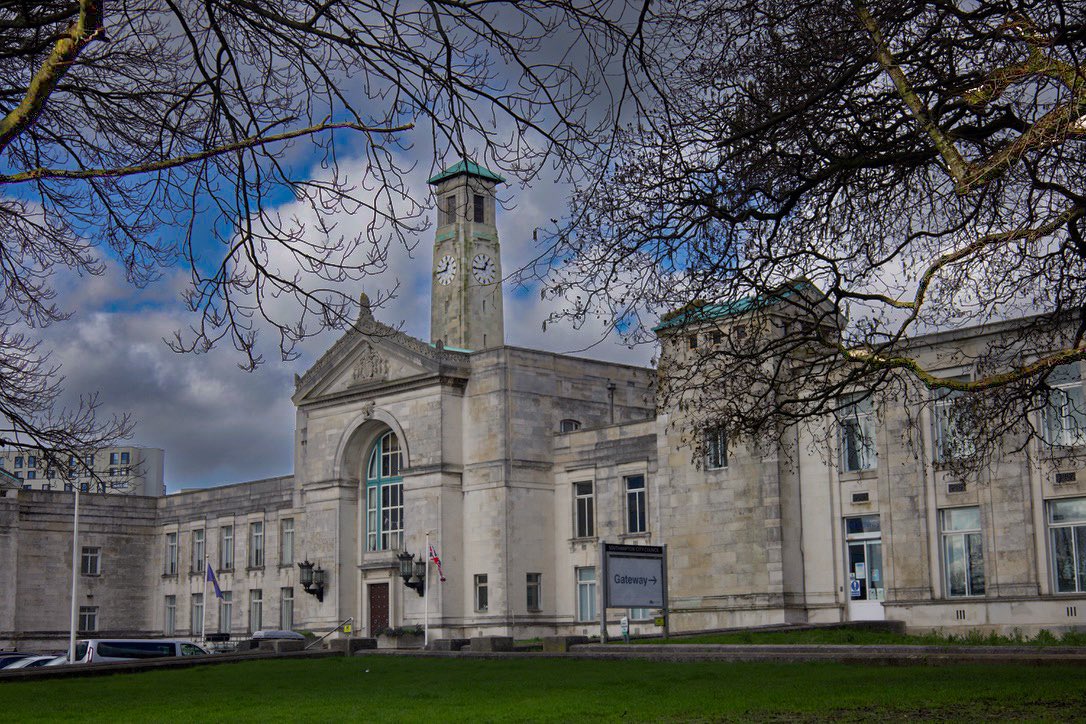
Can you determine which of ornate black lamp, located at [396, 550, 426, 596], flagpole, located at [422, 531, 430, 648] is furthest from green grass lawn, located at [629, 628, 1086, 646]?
ornate black lamp, located at [396, 550, 426, 596]

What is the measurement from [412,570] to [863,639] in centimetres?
2427

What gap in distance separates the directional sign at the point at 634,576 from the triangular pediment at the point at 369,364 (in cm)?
1900

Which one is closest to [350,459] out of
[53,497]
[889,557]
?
[53,497]

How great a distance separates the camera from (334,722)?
50.7ft

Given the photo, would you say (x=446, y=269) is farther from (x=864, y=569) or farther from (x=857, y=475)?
(x=864, y=569)

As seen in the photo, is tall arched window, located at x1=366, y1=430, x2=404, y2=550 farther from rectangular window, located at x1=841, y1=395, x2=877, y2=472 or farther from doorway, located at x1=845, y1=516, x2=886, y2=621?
rectangular window, located at x1=841, y1=395, x2=877, y2=472

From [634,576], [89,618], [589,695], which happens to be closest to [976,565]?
[634,576]

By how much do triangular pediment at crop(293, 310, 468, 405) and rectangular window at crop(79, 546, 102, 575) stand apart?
1822 cm

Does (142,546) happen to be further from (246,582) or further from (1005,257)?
(1005,257)

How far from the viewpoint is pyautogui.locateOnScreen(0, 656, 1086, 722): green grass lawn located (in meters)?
15.4

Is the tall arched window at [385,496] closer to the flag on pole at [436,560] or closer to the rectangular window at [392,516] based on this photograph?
the rectangular window at [392,516]

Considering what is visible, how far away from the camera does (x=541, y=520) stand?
53594mm

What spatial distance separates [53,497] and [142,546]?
5.87 meters

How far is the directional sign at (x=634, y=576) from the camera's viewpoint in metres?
35.1
